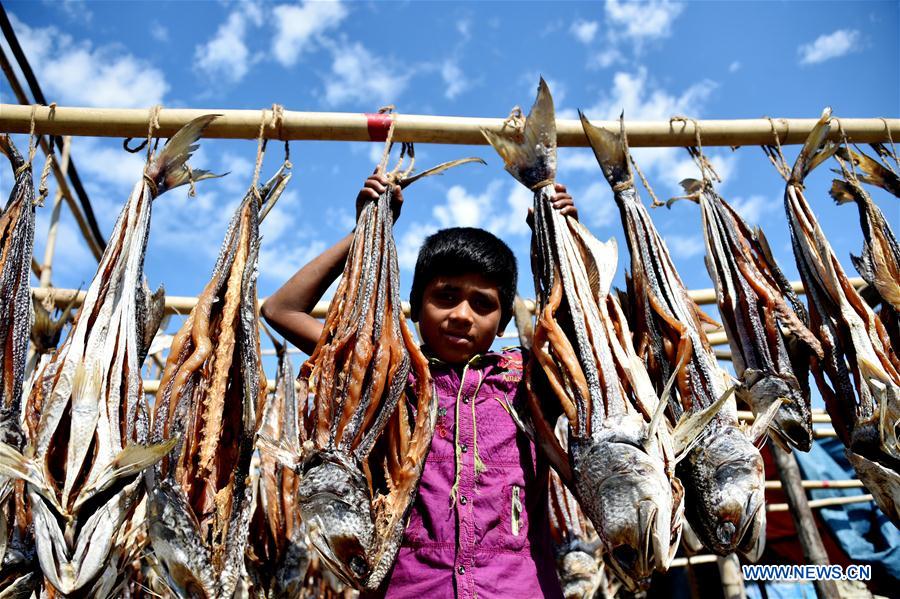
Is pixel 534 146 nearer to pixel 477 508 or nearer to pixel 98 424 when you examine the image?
pixel 477 508

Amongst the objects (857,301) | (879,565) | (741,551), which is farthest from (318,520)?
(879,565)

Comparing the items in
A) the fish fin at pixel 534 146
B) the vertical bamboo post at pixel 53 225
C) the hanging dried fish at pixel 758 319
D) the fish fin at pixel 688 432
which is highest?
the vertical bamboo post at pixel 53 225

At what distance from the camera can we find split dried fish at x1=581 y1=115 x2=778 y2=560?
2.07 meters

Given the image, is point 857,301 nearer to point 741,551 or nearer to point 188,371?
point 741,551

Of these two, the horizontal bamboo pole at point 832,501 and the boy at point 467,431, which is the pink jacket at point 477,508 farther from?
the horizontal bamboo pole at point 832,501

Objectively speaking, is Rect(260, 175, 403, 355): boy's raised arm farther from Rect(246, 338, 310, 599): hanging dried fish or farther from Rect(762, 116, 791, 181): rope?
Rect(762, 116, 791, 181): rope

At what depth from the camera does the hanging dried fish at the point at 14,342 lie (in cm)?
207

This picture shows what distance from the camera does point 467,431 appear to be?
2402 mm

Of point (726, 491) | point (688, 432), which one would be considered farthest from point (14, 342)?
point (726, 491)

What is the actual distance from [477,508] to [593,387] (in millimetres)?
589

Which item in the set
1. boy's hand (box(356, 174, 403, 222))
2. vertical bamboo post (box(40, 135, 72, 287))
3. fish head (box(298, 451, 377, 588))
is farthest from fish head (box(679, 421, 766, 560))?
vertical bamboo post (box(40, 135, 72, 287))

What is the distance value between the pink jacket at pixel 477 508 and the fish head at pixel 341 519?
9.8 inches

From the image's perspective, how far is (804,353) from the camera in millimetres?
2744

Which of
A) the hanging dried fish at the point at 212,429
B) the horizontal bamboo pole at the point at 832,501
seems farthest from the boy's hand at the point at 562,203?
the horizontal bamboo pole at the point at 832,501
